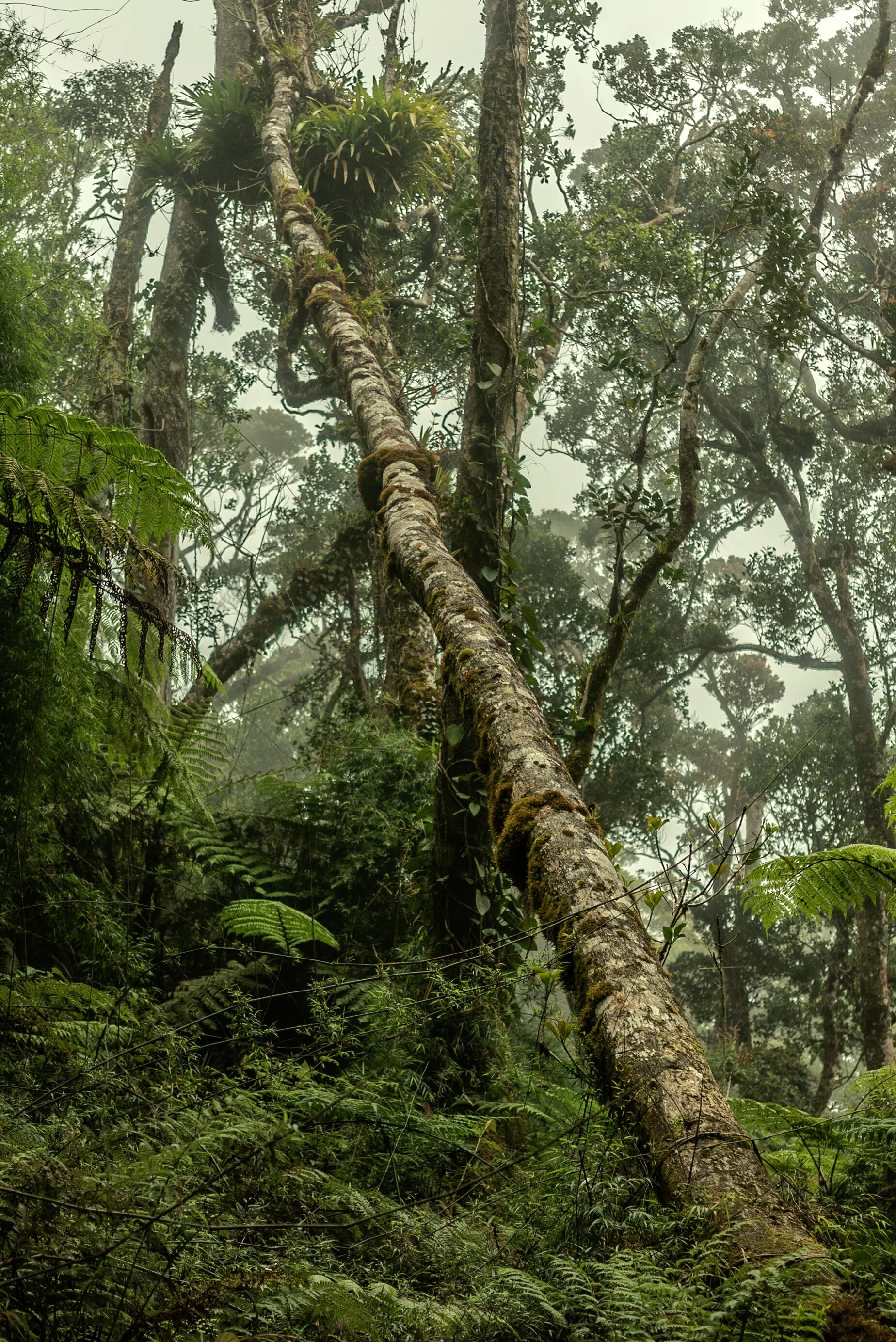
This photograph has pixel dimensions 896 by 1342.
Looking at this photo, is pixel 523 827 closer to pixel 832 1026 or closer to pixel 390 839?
pixel 390 839

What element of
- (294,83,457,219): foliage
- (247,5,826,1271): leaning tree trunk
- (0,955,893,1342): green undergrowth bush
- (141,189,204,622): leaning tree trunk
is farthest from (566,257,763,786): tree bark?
(141,189,204,622): leaning tree trunk

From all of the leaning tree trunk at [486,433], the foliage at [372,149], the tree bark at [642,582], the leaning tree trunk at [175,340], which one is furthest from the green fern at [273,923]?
the foliage at [372,149]

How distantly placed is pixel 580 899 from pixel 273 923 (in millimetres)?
1871

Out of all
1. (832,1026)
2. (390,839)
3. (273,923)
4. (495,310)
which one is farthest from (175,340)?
(832,1026)

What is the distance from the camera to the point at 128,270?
14523 millimetres

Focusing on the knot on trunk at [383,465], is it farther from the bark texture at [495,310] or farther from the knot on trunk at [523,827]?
the knot on trunk at [523,827]

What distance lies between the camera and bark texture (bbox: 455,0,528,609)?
198 inches

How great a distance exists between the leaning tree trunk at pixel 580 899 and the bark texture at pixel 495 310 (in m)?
0.24

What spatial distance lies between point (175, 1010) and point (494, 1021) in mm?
1314

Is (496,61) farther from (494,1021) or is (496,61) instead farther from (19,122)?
(19,122)

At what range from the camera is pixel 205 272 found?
12.3 meters

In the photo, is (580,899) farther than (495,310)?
No

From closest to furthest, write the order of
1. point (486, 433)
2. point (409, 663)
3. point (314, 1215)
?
point (314, 1215)
point (486, 433)
point (409, 663)

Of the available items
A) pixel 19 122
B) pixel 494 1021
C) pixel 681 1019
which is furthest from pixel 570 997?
pixel 19 122
